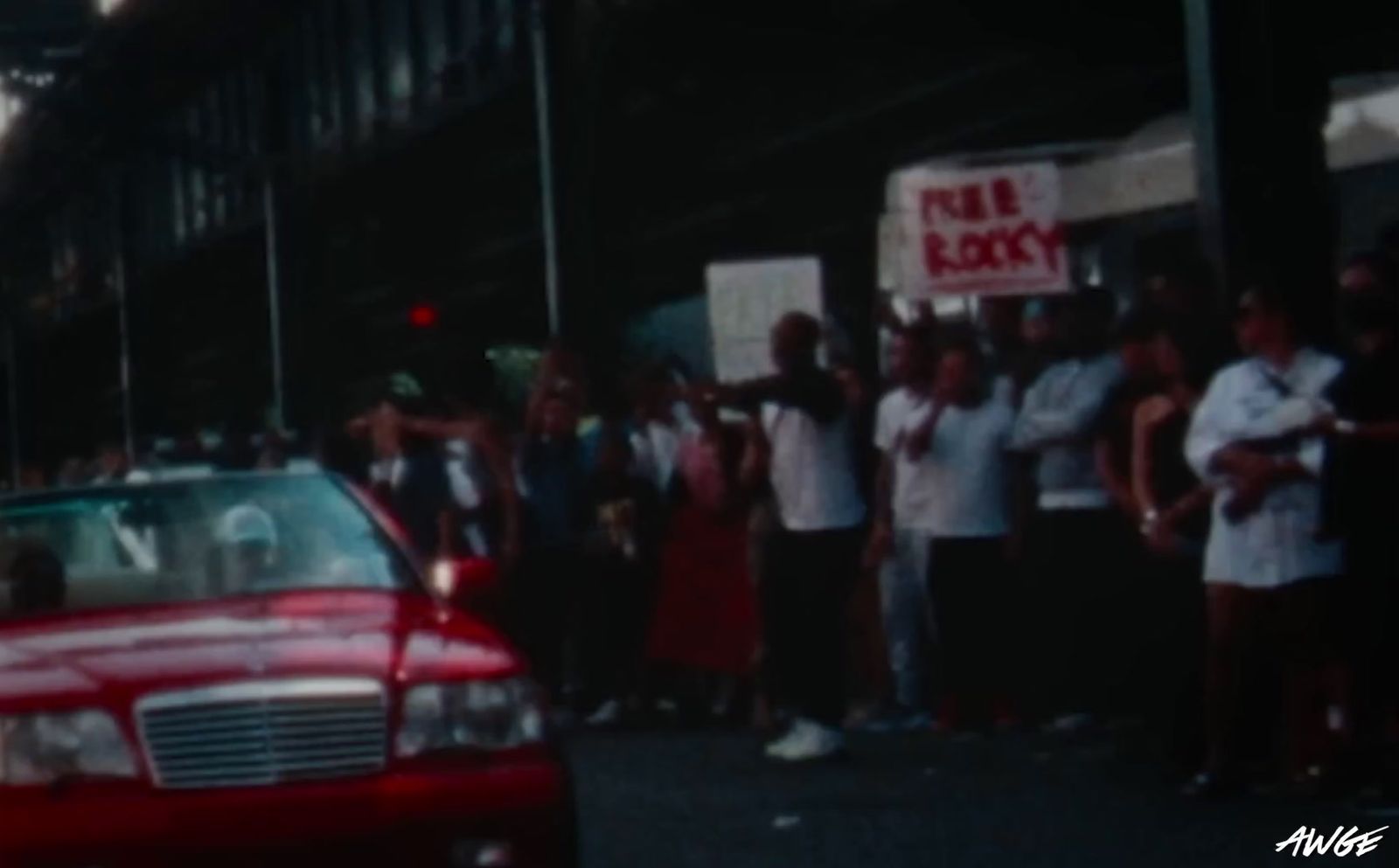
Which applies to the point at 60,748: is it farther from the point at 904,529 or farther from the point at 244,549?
the point at 904,529

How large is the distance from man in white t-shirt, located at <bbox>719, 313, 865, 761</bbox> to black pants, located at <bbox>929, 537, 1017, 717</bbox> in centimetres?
89

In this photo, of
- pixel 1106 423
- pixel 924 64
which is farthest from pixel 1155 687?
pixel 924 64

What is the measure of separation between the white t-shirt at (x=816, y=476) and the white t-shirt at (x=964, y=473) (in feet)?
2.93

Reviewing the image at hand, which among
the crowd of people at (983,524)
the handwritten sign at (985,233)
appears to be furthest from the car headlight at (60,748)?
the handwritten sign at (985,233)

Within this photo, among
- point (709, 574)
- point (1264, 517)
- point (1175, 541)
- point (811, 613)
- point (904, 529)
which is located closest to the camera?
point (1264, 517)

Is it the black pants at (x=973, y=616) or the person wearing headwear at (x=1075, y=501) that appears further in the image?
the black pants at (x=973, y=616)

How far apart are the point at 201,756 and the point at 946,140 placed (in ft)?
88.1

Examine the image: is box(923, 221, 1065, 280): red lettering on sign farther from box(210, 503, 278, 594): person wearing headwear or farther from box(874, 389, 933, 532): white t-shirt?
box(210, 503, 278, 594): person wearing headwear

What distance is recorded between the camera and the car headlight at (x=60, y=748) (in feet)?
33.5

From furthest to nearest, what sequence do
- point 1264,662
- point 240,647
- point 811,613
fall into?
point 811,613
point 1264,662
point 240,647

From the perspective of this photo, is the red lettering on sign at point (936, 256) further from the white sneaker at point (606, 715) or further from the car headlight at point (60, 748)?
the car headlight at point (60, 748)

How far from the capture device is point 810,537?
16641 mm

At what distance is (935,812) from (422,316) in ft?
48.1

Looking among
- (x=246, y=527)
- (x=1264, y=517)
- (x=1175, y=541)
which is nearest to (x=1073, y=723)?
(x=1175, y=541)
